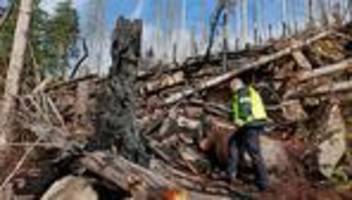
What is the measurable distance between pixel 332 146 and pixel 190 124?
118 inches

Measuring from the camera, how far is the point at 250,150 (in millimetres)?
11320

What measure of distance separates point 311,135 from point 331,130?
55cm

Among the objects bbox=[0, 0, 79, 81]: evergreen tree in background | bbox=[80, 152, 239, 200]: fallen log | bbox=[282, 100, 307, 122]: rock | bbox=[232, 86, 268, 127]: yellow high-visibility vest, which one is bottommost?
bbox=[80, 152, 239, 200]: fallen log

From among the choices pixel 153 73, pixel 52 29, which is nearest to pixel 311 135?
pixel 153 73

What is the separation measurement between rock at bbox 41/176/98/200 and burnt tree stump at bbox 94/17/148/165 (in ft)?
3.16

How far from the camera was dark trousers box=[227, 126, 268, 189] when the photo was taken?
36.6 ft

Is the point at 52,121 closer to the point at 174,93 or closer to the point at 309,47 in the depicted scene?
the point at 174,93

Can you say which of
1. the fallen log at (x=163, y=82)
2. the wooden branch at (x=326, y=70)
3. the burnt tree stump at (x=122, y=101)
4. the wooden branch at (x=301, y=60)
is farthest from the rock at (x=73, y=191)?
the wooden branch at (x=301, y=60)

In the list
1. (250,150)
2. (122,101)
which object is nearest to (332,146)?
(250,150)

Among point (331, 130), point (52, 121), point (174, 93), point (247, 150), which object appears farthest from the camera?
point (174, 93)

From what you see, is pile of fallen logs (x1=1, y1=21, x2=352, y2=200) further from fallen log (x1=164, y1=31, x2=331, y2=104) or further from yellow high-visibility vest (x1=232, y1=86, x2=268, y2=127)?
yellow high-visibility vest (x1=232, y1=86, x2=268, y2=127)

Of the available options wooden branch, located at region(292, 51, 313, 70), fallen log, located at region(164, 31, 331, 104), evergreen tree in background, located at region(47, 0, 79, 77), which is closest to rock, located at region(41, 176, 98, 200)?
fallen log, located at region(164, 31, 331, 104)

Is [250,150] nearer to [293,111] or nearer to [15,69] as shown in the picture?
[293,111]

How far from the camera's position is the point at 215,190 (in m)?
10.8
